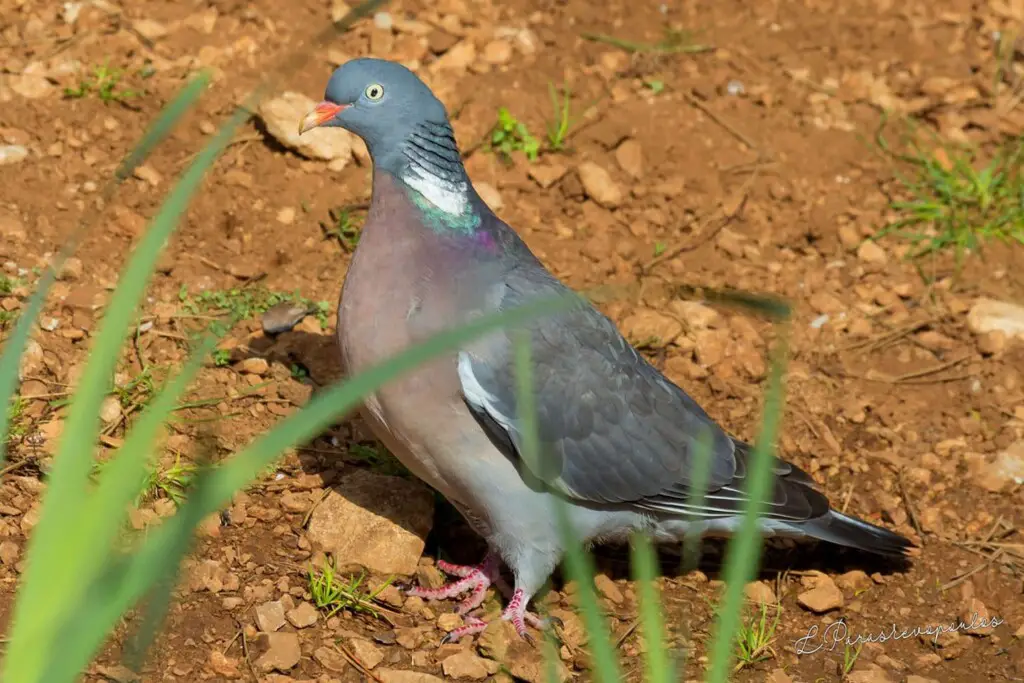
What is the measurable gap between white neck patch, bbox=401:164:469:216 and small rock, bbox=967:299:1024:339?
267cm

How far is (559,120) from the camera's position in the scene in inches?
224

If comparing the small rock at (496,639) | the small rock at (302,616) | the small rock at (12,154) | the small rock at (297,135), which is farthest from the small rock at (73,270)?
the small rock at (496,639)

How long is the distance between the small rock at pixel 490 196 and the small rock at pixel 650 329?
0.82 metres

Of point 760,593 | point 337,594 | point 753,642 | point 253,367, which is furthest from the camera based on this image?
point 253,367

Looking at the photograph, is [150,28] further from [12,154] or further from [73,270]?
[73,270]

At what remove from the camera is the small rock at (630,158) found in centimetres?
567

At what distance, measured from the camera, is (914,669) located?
3.94 m

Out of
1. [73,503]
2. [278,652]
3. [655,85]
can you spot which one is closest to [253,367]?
[278,652]

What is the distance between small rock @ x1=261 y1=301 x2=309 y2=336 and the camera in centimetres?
470

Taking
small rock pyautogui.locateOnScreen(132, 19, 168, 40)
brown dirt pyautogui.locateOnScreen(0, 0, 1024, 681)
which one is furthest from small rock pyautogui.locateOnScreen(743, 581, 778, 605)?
small rock pyautogui.locateOnScreen(132, 19, 168, 40)

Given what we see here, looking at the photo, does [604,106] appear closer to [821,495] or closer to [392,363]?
[821,495]

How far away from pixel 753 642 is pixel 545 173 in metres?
2.48

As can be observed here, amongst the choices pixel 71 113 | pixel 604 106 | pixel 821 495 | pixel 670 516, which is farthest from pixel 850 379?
pixel 71 113

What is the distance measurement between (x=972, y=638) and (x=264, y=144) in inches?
137
